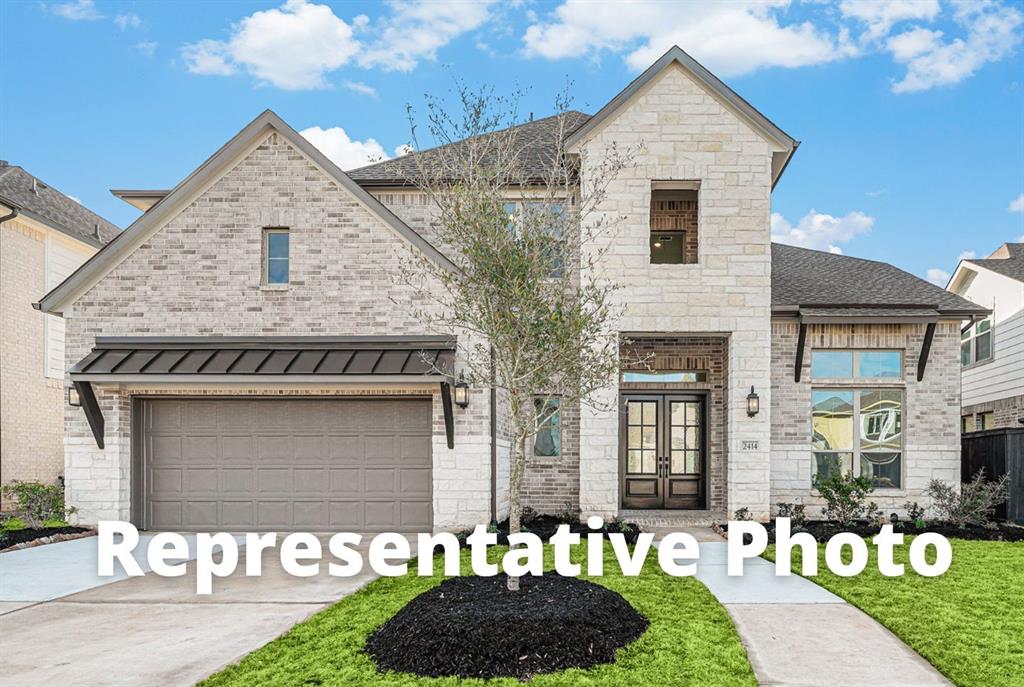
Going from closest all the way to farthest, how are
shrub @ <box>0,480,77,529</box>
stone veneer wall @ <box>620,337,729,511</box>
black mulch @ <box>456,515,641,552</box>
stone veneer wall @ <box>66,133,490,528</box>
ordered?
black mulch @ <box>456,515,641,552</box>, shrub @ <box>0,480,77,529</box>, stone veneer wall @ <box>66,133,490,528</box>, stone veneer wall @ <box>620,337,729,511</box>

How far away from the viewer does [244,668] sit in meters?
5.74

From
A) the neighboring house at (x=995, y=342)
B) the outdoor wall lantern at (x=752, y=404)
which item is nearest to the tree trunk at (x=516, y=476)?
→ the outdoor wall lantern at (x=752, y=404)

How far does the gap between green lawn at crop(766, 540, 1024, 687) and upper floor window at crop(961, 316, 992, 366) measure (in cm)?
1140

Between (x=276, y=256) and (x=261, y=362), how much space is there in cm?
191

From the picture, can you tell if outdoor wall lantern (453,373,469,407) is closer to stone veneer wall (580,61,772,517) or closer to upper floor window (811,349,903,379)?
stone veneer wall (580,61,772,517)

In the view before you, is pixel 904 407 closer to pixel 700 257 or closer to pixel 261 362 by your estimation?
pixel 700 257

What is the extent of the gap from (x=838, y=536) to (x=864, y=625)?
4.76 meters

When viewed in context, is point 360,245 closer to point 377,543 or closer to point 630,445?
point 377,543

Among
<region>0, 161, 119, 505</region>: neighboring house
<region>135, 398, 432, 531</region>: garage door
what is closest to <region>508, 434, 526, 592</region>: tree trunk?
<region>135, 398, 432, 531</region>: garage door

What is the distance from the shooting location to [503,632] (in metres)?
5.94

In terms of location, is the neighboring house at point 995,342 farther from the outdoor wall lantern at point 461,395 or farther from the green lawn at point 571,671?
the green lawn at point 571,671

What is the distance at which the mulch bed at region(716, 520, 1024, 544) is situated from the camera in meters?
12.2

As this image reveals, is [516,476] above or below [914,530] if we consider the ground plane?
above

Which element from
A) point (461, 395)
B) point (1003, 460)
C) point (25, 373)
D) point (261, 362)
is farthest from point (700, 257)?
point (25, 373)
